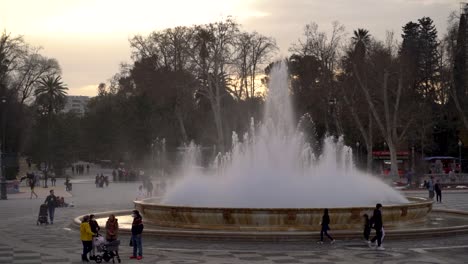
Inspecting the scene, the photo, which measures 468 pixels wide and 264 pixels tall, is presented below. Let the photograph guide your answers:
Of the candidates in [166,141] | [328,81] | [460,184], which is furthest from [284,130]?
[166,141]

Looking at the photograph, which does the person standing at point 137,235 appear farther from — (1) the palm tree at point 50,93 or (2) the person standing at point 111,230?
(1) the palm tree at point 50,93

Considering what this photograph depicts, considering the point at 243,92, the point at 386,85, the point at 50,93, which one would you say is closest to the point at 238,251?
the point at 386,85

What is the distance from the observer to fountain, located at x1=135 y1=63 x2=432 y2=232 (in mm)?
19641

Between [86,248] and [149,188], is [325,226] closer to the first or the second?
[86,248]

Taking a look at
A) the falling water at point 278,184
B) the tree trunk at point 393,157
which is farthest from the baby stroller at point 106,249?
the tree trunk at point 393,157

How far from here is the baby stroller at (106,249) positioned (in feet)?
50.4

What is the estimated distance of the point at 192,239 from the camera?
18.8 m

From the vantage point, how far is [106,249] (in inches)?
608

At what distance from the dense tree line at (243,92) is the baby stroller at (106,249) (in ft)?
130

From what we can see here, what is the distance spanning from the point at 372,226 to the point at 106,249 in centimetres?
721

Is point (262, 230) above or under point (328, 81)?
under

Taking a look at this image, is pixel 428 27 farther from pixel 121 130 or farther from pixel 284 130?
pixel 284 130

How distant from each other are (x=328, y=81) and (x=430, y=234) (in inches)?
1634

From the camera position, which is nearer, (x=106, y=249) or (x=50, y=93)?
(x=106, y=249)
